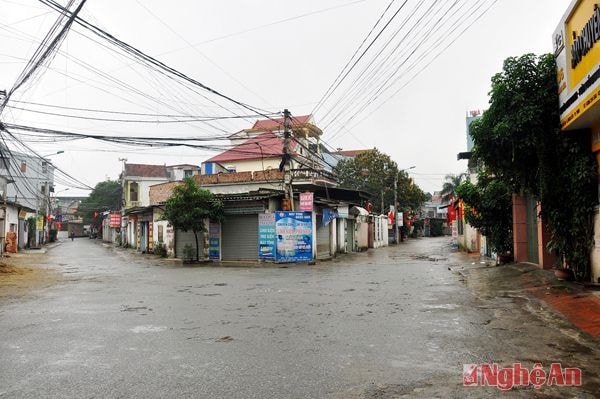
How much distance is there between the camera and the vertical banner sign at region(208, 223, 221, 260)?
24.9m

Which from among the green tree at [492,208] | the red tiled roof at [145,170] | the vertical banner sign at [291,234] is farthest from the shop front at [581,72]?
the red tiled roof at [145,170]

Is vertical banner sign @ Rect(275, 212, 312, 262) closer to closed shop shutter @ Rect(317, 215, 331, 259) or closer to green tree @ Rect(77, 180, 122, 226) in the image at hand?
closed shop shutter @ Rect(317, 215, 331, 259)

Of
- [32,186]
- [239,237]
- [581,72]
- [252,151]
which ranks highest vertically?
[252,151]

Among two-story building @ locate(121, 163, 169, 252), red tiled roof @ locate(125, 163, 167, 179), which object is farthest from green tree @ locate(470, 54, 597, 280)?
red tiled roof @ locate(125, 163, 167, 179)

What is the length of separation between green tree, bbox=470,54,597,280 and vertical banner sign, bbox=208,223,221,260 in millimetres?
16968

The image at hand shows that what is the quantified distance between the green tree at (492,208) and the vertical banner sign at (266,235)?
9.57m

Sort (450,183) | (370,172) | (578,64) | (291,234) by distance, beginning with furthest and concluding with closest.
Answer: (450,183), (370,172), (291,234), (578,64)

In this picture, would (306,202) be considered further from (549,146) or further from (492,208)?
(549,146)

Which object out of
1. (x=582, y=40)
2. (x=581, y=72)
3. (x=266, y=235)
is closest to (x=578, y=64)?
(x=581, y=72)

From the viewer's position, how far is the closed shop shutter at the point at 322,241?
26.5m

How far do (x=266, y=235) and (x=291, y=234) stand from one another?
1.34m

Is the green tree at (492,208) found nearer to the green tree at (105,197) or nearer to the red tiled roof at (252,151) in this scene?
the red tiled roof at (252,151)

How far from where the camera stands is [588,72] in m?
8.23

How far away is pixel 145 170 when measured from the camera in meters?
54.6
